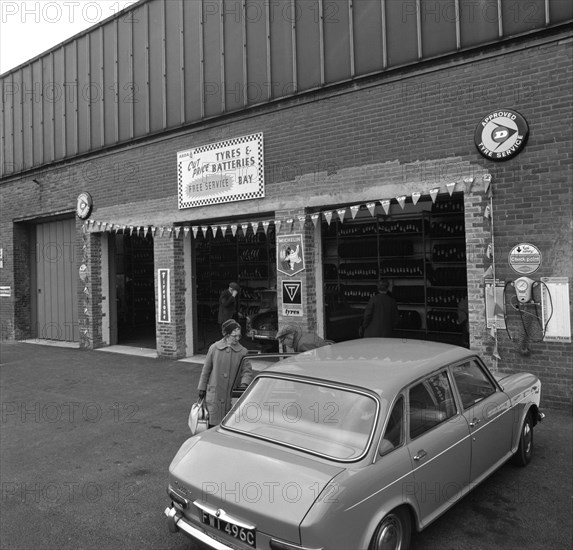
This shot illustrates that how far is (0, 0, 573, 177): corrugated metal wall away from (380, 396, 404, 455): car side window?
20.1 ft

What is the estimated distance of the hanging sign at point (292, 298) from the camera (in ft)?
29.8

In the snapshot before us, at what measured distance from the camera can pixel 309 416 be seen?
11.4 ft

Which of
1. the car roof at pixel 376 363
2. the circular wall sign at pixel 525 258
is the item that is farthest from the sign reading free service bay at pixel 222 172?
the car roof at pixel 376 363

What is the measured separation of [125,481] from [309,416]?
2.40m

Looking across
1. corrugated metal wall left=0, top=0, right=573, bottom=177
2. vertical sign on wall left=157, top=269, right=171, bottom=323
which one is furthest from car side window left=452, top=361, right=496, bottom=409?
vertical sign on wall left=157, top=269, right=171, bottom=323

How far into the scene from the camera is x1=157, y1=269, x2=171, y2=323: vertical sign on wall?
1121 cm

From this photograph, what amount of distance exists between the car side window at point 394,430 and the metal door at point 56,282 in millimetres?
12853

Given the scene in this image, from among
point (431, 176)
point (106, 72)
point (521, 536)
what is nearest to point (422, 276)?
point (431, 176)

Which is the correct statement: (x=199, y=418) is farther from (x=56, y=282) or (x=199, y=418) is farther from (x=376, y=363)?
(x=56, y=282)

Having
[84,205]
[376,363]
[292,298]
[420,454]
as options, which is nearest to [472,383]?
[376,363]

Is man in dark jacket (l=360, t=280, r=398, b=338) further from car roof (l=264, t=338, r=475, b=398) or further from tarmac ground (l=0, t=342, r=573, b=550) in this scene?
car roof (l=264, t=338, r=475, b=398)

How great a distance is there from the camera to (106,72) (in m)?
12.7

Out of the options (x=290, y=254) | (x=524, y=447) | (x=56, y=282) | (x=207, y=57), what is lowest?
(x=524, y=447)

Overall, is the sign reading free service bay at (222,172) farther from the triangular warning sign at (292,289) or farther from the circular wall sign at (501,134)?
the circular wall sign at (501,134)
